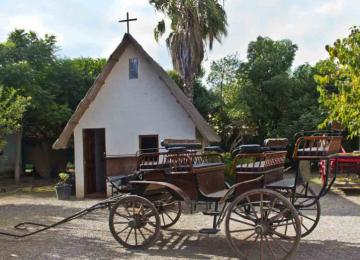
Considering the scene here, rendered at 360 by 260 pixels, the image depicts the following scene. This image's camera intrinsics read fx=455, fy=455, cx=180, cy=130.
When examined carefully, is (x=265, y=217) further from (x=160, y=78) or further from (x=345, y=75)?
(x=160, y=78)

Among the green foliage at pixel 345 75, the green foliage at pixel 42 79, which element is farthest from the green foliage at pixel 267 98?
the green foliage at pixel 345 75

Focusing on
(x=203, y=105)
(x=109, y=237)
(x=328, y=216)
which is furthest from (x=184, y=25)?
(x=109, y=237)

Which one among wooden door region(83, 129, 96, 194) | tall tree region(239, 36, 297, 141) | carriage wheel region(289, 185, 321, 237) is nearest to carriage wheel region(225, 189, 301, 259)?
carriage wheel region(289, 185, 321, 237)

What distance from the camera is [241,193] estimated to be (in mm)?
6191

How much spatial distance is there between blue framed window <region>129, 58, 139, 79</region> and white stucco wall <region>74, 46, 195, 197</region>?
4.0 inches

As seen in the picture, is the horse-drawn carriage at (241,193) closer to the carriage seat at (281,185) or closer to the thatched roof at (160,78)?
the carriage seat at (281,185)

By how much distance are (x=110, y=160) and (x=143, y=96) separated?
596 cm

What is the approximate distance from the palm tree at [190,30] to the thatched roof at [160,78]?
13.9ft

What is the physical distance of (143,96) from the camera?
13836 millimetres

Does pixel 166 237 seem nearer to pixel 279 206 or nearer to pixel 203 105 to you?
pixel 279 206

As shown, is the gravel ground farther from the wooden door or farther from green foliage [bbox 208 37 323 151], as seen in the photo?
green foliage [bbox 208 37 323 151]

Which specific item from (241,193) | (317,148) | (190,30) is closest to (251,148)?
(241,193)

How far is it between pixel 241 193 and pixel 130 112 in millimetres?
8224

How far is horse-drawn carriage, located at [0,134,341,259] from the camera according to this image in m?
5.86
